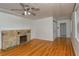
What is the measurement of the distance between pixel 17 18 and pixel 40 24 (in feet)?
11.5

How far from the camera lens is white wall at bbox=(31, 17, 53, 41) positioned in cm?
1007

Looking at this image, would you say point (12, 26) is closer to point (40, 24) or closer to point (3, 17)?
point (3, 17)

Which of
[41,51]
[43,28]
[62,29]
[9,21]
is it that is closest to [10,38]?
[9,21]

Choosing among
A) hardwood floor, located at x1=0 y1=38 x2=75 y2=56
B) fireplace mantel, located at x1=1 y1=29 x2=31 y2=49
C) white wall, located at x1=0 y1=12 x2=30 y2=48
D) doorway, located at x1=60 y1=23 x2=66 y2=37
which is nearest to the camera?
hardwood floor, located at x1=0 y1=38 x2=75 y2=56

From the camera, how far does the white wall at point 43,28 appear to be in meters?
10.1

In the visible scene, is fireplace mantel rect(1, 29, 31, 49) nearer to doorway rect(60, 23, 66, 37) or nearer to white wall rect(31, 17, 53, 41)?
white wall rect(31, 17, 53, 41)

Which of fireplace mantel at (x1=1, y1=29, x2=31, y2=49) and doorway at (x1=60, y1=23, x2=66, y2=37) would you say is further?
doorway at (x1=60, y1=23, x2=66, y2=37)

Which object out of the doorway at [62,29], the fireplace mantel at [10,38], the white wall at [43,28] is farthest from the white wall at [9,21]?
the doorway at [62,29]

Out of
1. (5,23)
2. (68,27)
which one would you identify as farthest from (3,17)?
(68,27)

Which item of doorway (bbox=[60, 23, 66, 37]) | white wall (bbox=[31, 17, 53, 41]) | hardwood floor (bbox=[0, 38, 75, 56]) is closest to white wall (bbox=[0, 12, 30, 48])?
hardwood floor (bbox=[0, 38, 75, 56])

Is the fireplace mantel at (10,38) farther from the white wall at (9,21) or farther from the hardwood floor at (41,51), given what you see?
the hardwood floor at (41,51)

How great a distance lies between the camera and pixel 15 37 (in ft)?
24.5

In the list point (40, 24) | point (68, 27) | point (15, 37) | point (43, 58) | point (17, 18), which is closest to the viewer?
point (43, 58)

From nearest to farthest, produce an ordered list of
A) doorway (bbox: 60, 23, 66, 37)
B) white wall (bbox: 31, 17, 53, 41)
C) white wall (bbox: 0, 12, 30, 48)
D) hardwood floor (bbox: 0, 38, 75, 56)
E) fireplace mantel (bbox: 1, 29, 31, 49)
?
hardwood floor (bbox: 0, 38, 75, 56), fireplace mantel (bbox: 1, 29, 31, 49), white wall (bbox: 0, 12, 30, 48), white wall (bbox: 31, 17, 53, 41), doorway (bbox: 60, 23, 66, 37)
